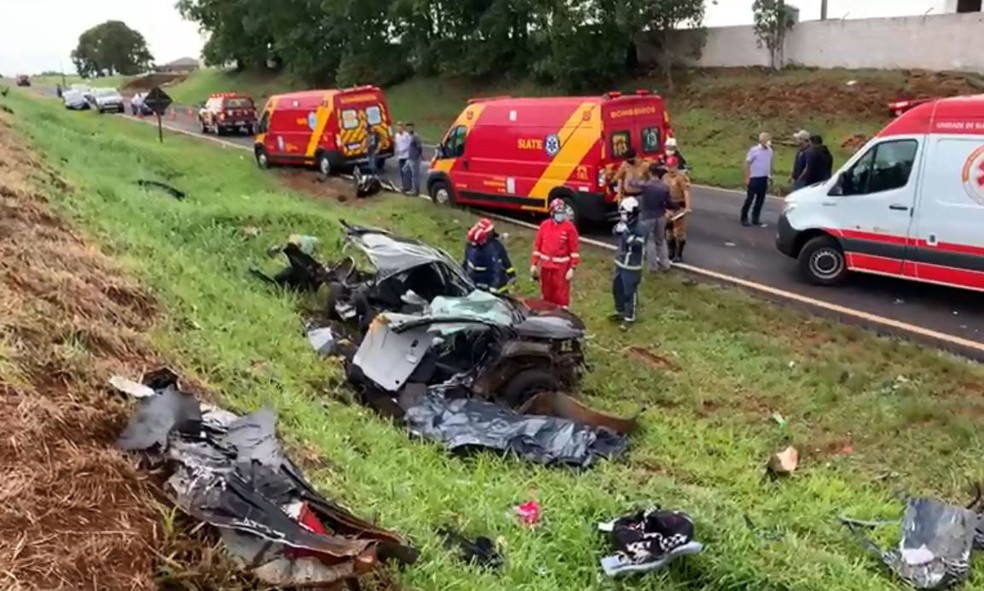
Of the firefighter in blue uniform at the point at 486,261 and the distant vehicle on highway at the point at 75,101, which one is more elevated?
the distant vehicle on highway at the point at 75,101

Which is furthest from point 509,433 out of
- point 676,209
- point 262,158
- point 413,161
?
point 262,158

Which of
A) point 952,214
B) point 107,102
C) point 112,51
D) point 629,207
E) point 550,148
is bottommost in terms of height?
point 952,214

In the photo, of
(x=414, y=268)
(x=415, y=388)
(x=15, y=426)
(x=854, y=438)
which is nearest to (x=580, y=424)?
(x=415, y=388)

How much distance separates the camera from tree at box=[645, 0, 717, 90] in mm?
28953

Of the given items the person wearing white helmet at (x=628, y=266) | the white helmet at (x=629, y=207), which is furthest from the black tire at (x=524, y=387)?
the white helmet at (x=629, y=207)

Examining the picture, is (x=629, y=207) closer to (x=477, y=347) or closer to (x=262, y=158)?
(x=477, y=347)

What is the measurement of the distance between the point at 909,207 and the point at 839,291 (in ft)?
4.52

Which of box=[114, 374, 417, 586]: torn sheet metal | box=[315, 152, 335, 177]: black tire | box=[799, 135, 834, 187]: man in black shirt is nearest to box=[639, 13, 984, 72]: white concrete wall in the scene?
box=[799, 135, 834, 187]: man in black shirt

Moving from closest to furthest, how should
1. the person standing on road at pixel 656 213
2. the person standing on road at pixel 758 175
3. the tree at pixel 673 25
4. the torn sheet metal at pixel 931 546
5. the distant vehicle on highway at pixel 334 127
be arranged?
the torn sheet metal at pixel 931 546 < the person standing on road at pixel 656 213 < the person standing on road at pixel 758 175 < the distant vehicle on highway at pixel 334 127 < the tree at pixel 673 25

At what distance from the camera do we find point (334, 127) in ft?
70.4

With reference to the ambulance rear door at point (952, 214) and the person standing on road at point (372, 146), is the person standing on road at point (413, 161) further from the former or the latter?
the ambulance rear door at point (952, 214)

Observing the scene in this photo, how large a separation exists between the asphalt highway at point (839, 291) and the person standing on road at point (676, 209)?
0.31 meters

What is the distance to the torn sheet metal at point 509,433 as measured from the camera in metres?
6.13

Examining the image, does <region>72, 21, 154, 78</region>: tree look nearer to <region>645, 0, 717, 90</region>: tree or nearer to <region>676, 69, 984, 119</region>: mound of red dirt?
<region>645, 0, 717, 90</region>: tree
